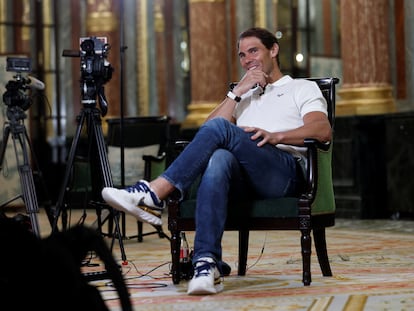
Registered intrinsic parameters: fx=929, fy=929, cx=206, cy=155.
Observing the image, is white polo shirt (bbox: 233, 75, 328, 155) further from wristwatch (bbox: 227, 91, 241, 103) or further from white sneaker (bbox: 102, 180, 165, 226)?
white sneaker (bbox: 102, 180, 165, 226)

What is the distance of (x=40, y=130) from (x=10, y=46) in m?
1.09

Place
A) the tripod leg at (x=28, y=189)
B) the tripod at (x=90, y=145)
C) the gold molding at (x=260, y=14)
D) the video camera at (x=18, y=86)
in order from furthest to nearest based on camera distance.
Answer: the gold molding at (x=260, y=14)
the video camera at (x=18, y=86)
the tripod leg at (x=28, y=189)
the tripod at (x=90, y=145)

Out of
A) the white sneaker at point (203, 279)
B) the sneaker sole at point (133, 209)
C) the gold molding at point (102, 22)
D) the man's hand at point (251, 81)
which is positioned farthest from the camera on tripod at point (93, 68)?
the gold molding at point (102, 22)

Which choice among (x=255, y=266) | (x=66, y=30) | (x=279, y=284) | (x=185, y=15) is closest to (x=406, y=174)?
(x=255, y=266)

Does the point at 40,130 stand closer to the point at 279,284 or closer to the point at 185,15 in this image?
the point at 185,15

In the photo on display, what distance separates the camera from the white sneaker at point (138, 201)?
3.19m

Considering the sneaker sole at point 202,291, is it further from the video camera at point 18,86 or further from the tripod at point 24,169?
the video camera at point 18,86

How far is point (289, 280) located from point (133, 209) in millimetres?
817

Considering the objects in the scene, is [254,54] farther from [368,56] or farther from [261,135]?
[368,56]

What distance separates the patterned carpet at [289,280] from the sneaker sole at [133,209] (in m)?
0.28

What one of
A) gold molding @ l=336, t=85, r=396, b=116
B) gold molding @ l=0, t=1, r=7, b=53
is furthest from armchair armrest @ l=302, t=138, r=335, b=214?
gold molding @ l=0, t=1, r=7, b=53

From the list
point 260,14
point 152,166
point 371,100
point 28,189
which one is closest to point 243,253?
point 28,189

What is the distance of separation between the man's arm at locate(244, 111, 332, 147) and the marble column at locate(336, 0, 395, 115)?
4076 mm

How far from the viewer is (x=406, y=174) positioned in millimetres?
7293
